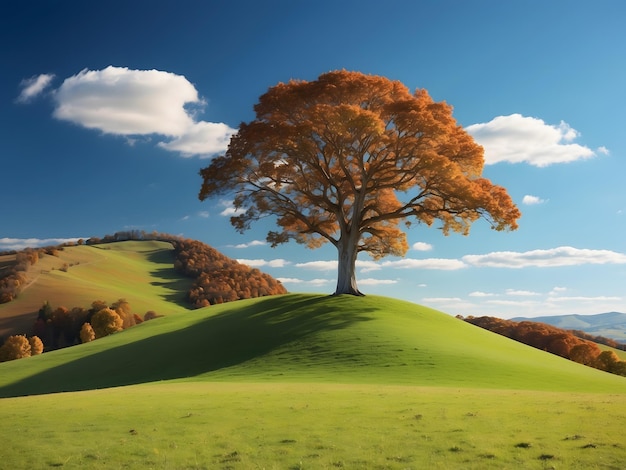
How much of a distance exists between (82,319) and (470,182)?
115052 mm

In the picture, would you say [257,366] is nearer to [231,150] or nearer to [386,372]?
[386,372]

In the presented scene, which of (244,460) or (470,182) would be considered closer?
(244,460)

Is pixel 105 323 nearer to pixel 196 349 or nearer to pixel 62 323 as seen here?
pixel 62 323

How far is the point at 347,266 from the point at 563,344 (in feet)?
208

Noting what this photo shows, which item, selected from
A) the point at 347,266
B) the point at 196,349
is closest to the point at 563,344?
the point at 347,266

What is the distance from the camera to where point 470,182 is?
47.3 m

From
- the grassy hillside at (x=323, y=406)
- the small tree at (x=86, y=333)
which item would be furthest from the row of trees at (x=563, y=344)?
the small tree at (x=86, y=333)

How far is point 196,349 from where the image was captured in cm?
4169

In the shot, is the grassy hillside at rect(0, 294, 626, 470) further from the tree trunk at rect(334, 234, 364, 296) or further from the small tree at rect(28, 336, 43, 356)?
the small tree at rect(28, 336, 43, 356)

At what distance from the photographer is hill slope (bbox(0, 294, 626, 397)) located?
30.7 meters

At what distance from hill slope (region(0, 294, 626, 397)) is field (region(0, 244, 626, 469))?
0.19 meters

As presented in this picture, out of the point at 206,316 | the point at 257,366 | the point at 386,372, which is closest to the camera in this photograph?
the point at 386,372

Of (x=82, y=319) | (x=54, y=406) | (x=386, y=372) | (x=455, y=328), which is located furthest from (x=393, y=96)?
(x=82, y=319)

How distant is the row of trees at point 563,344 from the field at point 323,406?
5657 centimetres
